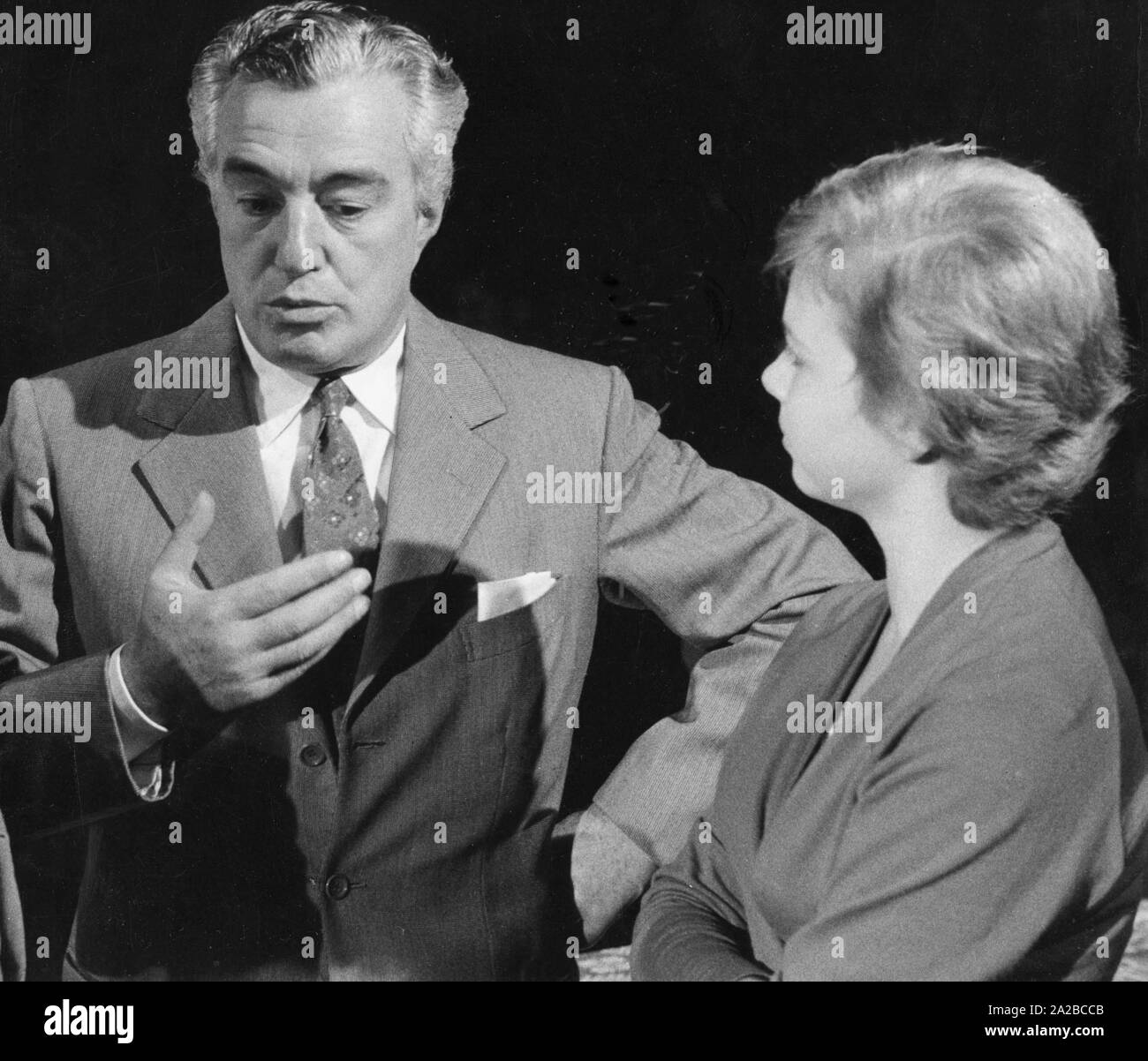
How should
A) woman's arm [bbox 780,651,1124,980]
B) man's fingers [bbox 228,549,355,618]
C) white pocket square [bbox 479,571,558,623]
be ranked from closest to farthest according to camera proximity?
woman's arm [bbox 780,651,1124,980], man's fingers [bbox 228,549,355,618], white pocket square [bbox 479,571,558,623]

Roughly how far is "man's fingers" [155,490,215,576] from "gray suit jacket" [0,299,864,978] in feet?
0.09

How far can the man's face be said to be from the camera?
3176 mm

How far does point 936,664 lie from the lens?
3.10 meters

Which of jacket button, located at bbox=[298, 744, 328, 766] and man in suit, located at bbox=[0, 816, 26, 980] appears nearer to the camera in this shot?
jacket button, located at bbox=[298, 744, 328, 766]

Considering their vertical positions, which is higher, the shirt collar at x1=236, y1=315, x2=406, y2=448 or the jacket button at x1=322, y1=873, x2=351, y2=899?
the shirt collar at x1=236, y1=315, x2=406, y2=448

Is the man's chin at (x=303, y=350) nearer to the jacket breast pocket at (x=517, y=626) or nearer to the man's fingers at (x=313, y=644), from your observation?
the man's fingers at (x=313, y=644)

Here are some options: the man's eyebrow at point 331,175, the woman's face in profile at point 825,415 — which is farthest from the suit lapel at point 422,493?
the woman's face in profile at point 825,415

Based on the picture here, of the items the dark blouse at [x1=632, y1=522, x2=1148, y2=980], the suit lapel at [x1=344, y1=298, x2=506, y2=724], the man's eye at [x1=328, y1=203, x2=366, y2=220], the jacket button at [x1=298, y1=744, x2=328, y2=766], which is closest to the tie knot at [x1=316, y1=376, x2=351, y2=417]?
the suit lapel at [x1=344, y1=298, x2=506, y2=724]

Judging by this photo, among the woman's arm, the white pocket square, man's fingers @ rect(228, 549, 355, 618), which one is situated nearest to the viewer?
the woman's arm

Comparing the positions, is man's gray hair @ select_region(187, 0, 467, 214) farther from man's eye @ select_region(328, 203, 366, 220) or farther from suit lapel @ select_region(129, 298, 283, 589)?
suit lapel @ select_region(129, 298, 283, 589)

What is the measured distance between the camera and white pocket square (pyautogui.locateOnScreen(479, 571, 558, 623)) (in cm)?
326

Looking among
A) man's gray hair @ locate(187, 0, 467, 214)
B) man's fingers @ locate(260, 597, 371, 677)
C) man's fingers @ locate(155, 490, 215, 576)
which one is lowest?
man's fingers @ locate(260, 597, 371, 677)

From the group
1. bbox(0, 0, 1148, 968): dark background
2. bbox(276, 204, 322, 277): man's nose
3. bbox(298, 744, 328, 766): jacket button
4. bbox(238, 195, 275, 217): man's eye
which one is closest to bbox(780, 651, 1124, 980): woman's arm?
bbox(0, 0, 1148, 968): dark background

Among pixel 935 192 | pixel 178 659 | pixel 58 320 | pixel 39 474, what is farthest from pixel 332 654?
pixel 935 192
